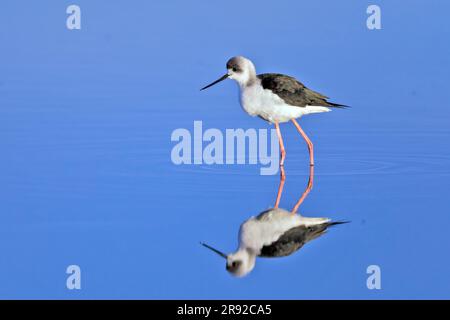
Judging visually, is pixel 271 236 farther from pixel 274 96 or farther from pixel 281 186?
pixel 274 96

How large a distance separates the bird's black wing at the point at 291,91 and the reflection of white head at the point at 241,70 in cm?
9

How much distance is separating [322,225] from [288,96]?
202cm

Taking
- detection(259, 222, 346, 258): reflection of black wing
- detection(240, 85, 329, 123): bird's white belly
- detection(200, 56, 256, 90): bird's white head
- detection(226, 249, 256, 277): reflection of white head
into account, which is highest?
detection(200, 56, 256, 90): bird's white head

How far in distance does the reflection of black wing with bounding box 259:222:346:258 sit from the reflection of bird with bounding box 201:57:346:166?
6.47 ft

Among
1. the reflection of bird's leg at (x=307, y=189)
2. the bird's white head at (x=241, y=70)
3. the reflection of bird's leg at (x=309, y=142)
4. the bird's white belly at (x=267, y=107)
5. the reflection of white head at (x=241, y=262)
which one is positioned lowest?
the reflection of white head at (x=241, y=262)

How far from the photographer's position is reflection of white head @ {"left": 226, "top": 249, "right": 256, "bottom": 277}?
256 inches

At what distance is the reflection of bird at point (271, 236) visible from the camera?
6.64m

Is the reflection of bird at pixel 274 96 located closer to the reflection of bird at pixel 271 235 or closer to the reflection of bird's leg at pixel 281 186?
the reflection of bird's leg at pixel 281 186

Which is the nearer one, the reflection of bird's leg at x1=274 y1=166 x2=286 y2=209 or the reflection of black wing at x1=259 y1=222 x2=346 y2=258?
the reflection of black wing at x1=259 y1=222 x2=346 y2=258

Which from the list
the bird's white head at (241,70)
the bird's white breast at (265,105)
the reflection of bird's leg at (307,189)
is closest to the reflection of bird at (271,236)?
the reflection of bird's leg at (307,189)

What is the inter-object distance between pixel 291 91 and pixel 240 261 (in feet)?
8.74

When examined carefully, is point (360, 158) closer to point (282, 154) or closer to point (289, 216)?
point (282, 154)

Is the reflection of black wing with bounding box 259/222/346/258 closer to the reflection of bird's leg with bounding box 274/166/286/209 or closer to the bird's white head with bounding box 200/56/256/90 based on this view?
the reflection of bird's leg with bounding box 274/166/286/209

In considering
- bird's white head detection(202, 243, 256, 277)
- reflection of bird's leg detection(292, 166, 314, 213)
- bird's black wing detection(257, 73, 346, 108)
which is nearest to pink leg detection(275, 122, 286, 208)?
reflection of bird's leg detection(292, 166, 314, 213)
